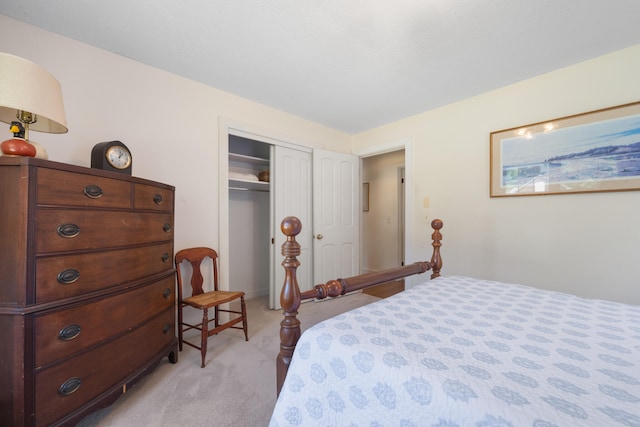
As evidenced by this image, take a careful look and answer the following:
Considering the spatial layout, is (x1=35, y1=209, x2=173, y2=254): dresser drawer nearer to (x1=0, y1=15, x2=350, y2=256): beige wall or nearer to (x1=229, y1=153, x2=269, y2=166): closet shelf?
(x1=0, y1=15, x2=350, y2=256): beige wall

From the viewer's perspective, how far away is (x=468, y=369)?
70cm

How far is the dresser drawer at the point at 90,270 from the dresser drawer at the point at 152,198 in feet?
0.88

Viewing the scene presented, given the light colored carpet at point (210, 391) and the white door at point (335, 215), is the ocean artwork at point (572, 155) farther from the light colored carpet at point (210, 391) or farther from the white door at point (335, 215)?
the light colored carpet at point (210, 391)

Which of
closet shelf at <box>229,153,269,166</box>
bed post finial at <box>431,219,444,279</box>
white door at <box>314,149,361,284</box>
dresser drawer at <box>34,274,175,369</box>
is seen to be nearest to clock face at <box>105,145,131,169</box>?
dresser drawer at <box>34,274,175,369</box>

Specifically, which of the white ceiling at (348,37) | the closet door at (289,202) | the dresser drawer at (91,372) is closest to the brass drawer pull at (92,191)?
the dresser drawer at (91,372)

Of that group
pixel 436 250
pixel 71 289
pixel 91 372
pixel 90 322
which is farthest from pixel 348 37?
pixel 91 372

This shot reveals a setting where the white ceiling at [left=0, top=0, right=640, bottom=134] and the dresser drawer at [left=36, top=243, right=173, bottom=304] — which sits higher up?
the white ceiling at [left=0, top=0, right=640, bottom=134]

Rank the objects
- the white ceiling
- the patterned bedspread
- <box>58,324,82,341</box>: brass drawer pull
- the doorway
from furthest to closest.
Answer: the doorway
the white ceiling
<box>58,324,82,341</box>: brass drawer pull
the patterned bedspread

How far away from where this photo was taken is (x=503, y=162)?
2371mm

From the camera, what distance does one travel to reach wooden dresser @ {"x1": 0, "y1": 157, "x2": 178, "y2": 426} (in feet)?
3.32

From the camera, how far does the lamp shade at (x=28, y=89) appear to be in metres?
1.01

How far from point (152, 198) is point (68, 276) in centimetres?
62

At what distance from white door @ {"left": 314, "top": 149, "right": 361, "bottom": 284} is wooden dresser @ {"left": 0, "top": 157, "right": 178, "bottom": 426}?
1.96 meters

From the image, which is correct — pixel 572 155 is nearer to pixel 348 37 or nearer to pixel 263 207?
pixel 348 37
